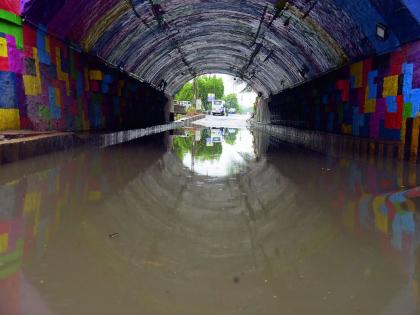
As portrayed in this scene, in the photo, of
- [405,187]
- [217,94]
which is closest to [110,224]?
[405,187]

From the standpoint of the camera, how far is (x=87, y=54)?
1564 cm

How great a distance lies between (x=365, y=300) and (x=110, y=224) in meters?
2.73

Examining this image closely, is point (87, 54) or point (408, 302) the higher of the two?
point (87, 54)

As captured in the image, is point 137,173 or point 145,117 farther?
point 145,117

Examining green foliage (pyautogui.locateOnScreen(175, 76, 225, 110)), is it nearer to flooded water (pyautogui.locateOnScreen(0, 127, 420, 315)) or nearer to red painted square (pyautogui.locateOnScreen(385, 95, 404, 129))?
red painted square (pyautogui.locateOnScreen(385, 95, 404, 129))

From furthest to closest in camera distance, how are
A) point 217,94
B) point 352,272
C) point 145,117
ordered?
point 217,94 < point 145,117 < point 352,272

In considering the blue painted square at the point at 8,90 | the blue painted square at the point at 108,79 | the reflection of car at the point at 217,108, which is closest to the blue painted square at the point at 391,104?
the blue painted square at the point at 8,90

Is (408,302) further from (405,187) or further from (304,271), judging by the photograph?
(405,187)

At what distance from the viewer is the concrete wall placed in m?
10.6

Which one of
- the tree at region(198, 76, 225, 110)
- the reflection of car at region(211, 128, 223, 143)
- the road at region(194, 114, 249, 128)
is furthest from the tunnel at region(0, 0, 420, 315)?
the tree at region(198, 76, 225, 110)

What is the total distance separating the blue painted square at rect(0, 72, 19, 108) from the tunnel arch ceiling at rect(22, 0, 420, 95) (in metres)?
1.51

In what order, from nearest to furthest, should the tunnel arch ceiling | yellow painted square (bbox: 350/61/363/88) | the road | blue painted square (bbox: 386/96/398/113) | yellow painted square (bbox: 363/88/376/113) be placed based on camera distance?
the tunnel arch ceiling, blue painted square (bbox: 386/96/398/113), yellow painted square (bbox: 363/88/376/113), yellow painted square (bbox: 350/61/363/88), the road

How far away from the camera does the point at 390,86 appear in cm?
1234

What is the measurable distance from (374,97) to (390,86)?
1.02 metres
